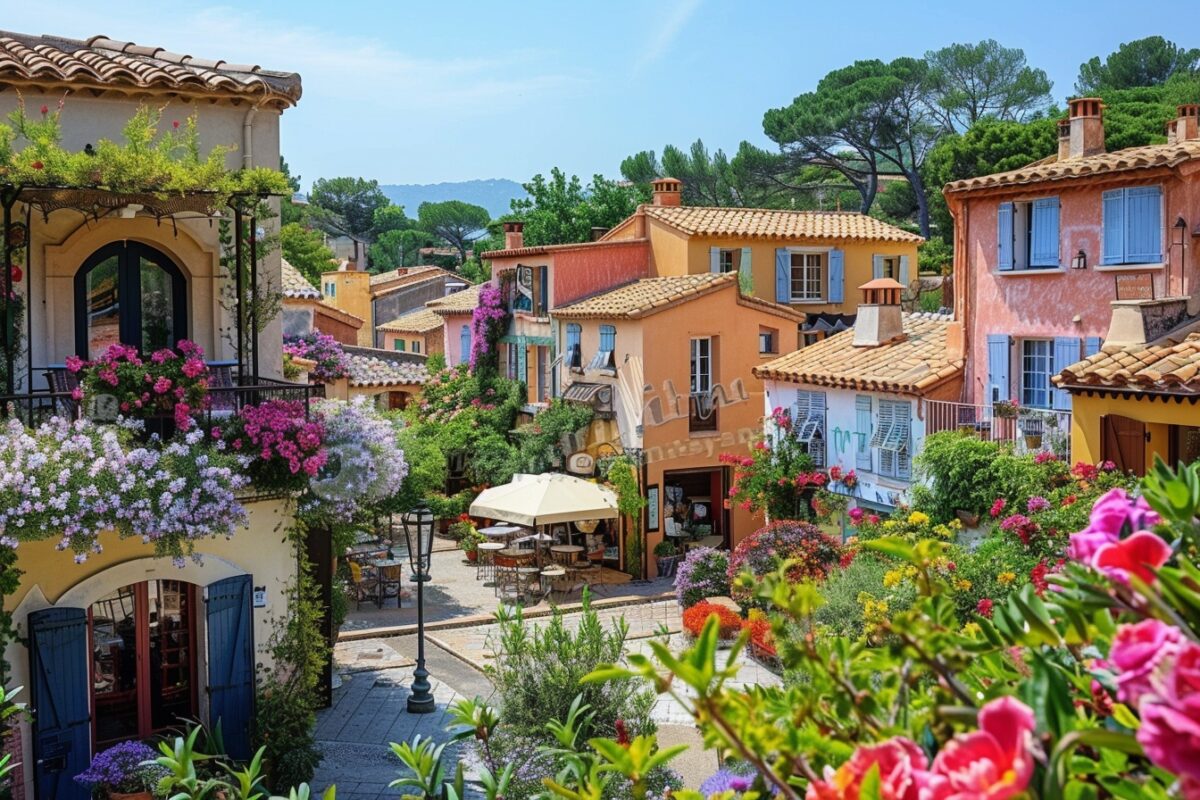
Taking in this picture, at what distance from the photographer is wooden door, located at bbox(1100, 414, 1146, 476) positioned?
18.0 meters

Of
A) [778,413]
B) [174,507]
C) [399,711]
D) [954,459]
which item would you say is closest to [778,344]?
[778,413]

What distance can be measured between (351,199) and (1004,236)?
284ft

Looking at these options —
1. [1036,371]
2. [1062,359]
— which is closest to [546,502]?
[1036,371]

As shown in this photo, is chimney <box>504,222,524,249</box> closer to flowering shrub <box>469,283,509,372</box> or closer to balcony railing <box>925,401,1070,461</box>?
flowering shrub <box>469,283,509,372</box>

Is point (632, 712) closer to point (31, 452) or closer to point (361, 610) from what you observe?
point (31, 452)

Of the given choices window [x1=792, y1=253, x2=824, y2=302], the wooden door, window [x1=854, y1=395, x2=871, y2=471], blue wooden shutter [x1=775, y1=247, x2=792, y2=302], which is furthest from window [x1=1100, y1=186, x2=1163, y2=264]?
window [x1=792, y1=253, x2=824, y2=302]

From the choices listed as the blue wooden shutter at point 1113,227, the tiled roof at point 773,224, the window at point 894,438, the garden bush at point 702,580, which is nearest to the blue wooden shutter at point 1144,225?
the blue wooden shutter at point 1113,227

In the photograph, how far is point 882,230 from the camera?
3641cm

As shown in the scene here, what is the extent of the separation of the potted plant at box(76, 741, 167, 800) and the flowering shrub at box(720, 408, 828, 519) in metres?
15.0

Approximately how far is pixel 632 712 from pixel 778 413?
1370 cm

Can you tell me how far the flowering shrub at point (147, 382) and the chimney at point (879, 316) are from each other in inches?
602

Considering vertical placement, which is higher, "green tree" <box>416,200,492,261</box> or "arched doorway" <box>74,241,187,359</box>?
"green tree" <box>416,200,492,261</box>

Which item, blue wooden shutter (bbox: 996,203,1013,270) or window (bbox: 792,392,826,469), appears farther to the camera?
window (bbox: 792,392,826,469)

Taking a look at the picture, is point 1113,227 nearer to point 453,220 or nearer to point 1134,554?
point 1134,554
